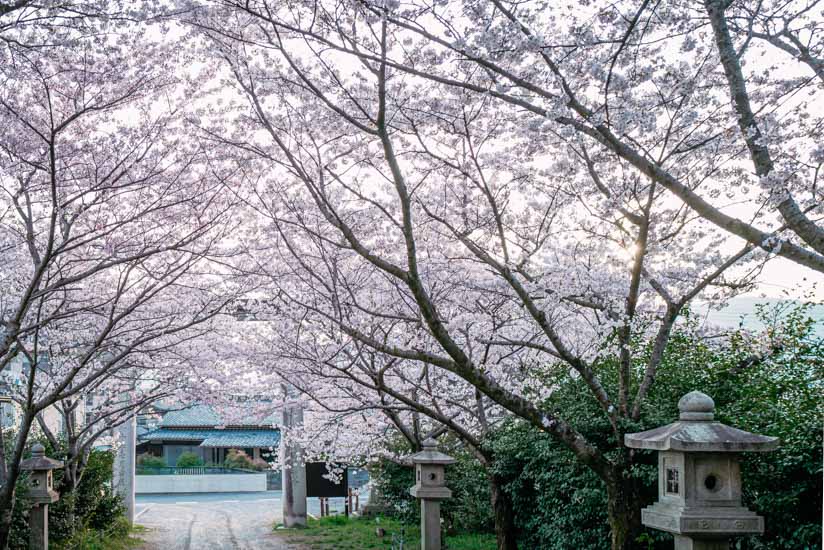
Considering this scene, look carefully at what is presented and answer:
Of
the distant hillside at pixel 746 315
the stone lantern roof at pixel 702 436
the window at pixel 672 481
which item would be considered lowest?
the window at pixel 672 481

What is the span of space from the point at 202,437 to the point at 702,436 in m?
30.4

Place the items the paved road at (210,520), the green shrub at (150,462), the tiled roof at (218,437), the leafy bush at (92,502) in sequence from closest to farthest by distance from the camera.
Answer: the leafy bush at (92,502) → the paved road at (210,520) → the green shrub at (150,462) → the tiled roof at (218,437)

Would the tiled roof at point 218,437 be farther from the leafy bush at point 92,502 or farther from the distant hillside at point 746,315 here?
the distant hillside at point 746,315

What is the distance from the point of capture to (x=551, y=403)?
8141 mm

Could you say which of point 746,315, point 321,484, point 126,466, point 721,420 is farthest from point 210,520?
point 721,420

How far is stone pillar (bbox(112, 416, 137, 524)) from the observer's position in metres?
17.1

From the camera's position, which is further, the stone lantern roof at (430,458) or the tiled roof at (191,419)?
the tiled roof at (191,419)

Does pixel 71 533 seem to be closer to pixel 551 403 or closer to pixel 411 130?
pixel 551 403

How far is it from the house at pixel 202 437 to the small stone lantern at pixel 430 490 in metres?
23.7

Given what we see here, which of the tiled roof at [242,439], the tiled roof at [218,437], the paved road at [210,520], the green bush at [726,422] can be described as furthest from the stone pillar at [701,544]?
the tiled roof at [218,437]

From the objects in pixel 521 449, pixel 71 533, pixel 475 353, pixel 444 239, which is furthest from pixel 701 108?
pixel 71 533

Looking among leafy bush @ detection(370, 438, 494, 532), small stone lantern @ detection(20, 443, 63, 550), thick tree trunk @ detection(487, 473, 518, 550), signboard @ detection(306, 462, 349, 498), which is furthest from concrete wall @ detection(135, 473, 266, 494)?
→ thick tree trunk @ detection(487, 473, 518, 550)

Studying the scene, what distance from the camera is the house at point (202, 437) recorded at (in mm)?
32125

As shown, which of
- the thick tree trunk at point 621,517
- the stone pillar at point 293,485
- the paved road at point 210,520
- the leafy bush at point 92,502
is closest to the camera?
the thick tree trunk at point 621,517
